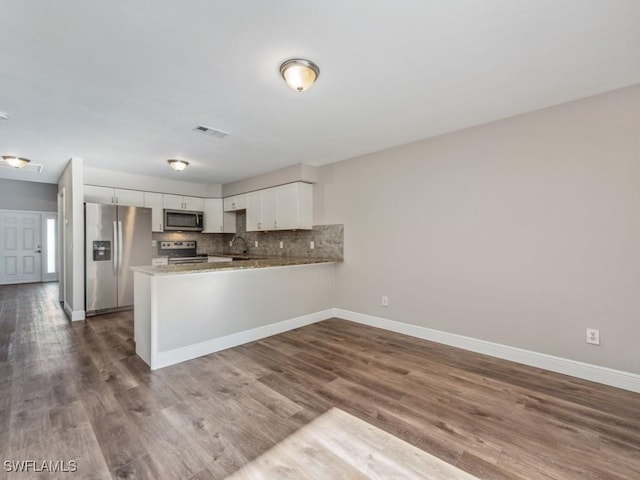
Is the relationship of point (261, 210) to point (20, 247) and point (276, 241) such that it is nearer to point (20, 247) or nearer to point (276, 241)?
point (276, 241)

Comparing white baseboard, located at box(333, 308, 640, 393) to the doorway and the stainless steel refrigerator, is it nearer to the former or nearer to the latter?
the stainless steel refrigerator

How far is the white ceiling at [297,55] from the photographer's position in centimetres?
158

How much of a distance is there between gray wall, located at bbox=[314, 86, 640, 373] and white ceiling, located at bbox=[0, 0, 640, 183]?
0.30 m

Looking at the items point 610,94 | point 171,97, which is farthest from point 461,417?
point 171,97

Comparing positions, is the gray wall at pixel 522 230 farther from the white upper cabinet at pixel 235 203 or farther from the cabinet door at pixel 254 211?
the white upper cabinet at pixel 235 203

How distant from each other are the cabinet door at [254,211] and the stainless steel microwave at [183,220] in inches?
50.9

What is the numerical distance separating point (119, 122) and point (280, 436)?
316cm

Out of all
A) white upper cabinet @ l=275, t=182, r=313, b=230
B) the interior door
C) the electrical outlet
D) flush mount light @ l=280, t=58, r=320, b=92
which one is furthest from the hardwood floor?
the interior door

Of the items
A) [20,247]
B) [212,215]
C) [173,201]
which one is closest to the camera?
[173,201]

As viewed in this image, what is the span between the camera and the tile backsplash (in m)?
A: 4.61

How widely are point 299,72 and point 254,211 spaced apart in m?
3.68

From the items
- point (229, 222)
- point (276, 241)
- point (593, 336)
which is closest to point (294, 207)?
point (276, 241)

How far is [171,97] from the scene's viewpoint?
247 cm

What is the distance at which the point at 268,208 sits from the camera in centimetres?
520
